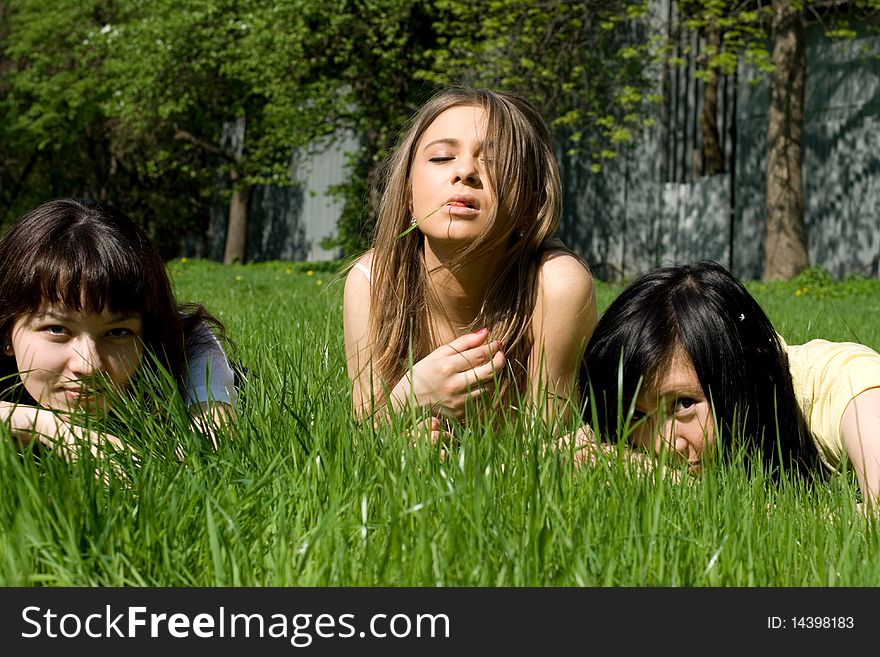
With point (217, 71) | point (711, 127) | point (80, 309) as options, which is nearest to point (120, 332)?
point (80, 309)

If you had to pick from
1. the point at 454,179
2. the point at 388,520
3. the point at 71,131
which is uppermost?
the point at 71,131

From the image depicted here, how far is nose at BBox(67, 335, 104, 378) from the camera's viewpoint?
2.51m

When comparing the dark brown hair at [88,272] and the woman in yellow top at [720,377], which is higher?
the dark brown hair at [88,272]

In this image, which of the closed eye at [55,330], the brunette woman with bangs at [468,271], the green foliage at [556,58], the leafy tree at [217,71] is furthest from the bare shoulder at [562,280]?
the leafy tree at [217,71]

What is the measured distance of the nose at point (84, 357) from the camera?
2.51m

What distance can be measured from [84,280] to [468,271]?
1041 millimetres

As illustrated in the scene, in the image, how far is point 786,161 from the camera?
12.0 meters

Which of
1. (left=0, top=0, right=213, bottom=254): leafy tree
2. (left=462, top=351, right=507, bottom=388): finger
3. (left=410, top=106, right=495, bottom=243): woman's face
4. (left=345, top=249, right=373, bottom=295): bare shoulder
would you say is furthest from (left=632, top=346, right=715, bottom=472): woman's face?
(left=0, top=0, right=213, bottom=254): leafy tree

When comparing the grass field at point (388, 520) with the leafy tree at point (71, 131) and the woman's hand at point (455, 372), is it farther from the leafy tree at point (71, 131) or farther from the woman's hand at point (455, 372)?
the leafy tree at point (71, 131)

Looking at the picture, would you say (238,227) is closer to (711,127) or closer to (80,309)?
(711,127)

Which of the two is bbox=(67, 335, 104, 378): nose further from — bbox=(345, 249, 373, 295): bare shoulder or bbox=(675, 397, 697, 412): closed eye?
bbox=(675, 397, 697, 412): closed eye

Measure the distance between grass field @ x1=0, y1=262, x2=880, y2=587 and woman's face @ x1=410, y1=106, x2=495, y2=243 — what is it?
77 cm
